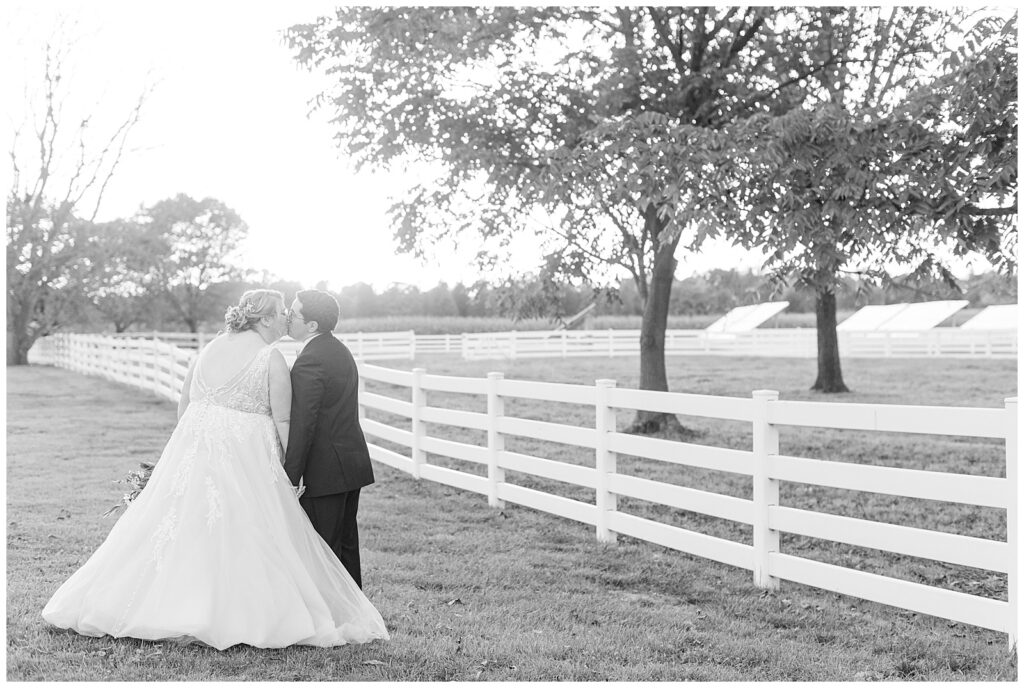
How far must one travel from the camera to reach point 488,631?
18.2 ft

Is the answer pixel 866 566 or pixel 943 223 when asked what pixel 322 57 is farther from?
pixel 866 566

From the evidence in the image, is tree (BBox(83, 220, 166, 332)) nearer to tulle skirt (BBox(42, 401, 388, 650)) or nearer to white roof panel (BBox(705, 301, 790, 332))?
white roof panel (BBox(705, 301, 790, 332))

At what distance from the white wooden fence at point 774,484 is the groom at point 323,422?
2489mm

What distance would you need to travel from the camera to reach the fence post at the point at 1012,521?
5.23 m

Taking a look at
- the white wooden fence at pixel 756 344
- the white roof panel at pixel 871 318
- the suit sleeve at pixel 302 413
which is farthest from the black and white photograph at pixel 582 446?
the white roof panel at pixel 871 318

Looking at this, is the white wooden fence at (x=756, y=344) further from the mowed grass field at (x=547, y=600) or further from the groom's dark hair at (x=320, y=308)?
the groom's dark hair at (x=320, y=308)

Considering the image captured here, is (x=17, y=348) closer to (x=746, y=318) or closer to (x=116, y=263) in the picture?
(x=116, y=263)

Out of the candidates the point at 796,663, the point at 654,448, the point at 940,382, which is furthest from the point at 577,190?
the point at 940,382

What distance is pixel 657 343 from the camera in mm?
15320

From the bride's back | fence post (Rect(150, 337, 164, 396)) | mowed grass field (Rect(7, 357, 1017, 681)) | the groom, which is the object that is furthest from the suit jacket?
fence post (Rect(150, 337, 164, 396))

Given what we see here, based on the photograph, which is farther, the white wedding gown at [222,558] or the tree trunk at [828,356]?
the tree trunk at [828,356]

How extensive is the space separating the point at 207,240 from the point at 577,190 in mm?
54042

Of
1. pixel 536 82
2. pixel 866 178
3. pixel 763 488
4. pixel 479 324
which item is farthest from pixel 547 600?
pixel 479 324

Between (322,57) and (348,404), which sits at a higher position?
(322,57)
